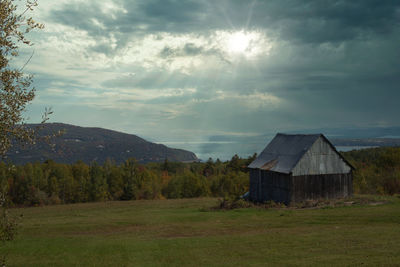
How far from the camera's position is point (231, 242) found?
2086 centimetres

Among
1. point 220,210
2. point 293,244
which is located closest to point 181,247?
point 293,244

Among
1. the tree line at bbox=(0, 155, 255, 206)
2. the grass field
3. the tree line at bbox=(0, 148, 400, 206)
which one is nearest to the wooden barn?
the grass field

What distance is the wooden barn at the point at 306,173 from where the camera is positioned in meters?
40.6

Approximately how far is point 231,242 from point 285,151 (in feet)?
85.8

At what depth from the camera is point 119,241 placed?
22594 millimetres

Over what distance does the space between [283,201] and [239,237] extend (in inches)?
790

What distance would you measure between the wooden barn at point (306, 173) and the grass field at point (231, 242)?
7.92 meters

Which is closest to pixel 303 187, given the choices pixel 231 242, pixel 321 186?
pixel 321 186

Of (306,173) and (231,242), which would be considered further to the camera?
(306,173)

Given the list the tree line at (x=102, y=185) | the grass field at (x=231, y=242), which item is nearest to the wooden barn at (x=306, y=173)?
the grass field at (x=231, y=242)

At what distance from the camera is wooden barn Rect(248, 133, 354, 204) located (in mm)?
40594

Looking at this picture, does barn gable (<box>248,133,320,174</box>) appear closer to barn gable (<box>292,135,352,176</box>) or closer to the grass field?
barn gable (<box>292,135,352,176</box>)

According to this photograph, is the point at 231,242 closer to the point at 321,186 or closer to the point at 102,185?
the point at 321,186

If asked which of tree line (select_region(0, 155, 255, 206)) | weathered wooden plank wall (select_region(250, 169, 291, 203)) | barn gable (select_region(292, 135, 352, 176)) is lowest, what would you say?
tree line (select_region(0, 155, 255, 206))
